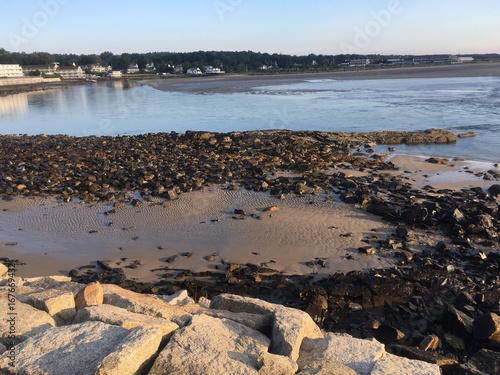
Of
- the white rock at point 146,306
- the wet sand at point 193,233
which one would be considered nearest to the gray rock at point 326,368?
the white rock at point 146,306

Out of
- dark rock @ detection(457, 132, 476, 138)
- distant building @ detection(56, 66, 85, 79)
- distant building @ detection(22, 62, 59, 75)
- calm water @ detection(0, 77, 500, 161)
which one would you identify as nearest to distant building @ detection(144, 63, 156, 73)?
distant building @ detection(56, 66, 85, 79)

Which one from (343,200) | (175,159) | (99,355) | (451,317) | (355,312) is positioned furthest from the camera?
(175,159)

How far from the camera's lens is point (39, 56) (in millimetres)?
133000

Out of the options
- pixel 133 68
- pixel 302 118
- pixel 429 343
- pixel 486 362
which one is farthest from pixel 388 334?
pixel 133 68

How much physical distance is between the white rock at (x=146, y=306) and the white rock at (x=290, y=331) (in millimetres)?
987

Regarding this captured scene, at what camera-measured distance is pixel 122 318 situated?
4484mm

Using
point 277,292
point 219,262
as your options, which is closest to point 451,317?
point 277,292

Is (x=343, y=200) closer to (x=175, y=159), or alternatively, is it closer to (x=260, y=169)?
(x=260, y=169)

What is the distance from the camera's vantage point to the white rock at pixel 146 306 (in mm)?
4789

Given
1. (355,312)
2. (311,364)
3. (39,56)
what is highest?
(39,56)

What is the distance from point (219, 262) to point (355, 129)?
1887 cm

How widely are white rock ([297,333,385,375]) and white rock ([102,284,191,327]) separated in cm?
135

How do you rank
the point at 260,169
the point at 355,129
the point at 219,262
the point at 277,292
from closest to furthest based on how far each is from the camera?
the point at 277,292 < the point at 219,262 < the point at 260,169 < the point at 355,129

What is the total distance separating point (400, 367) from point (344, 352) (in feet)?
Result: 1.86
